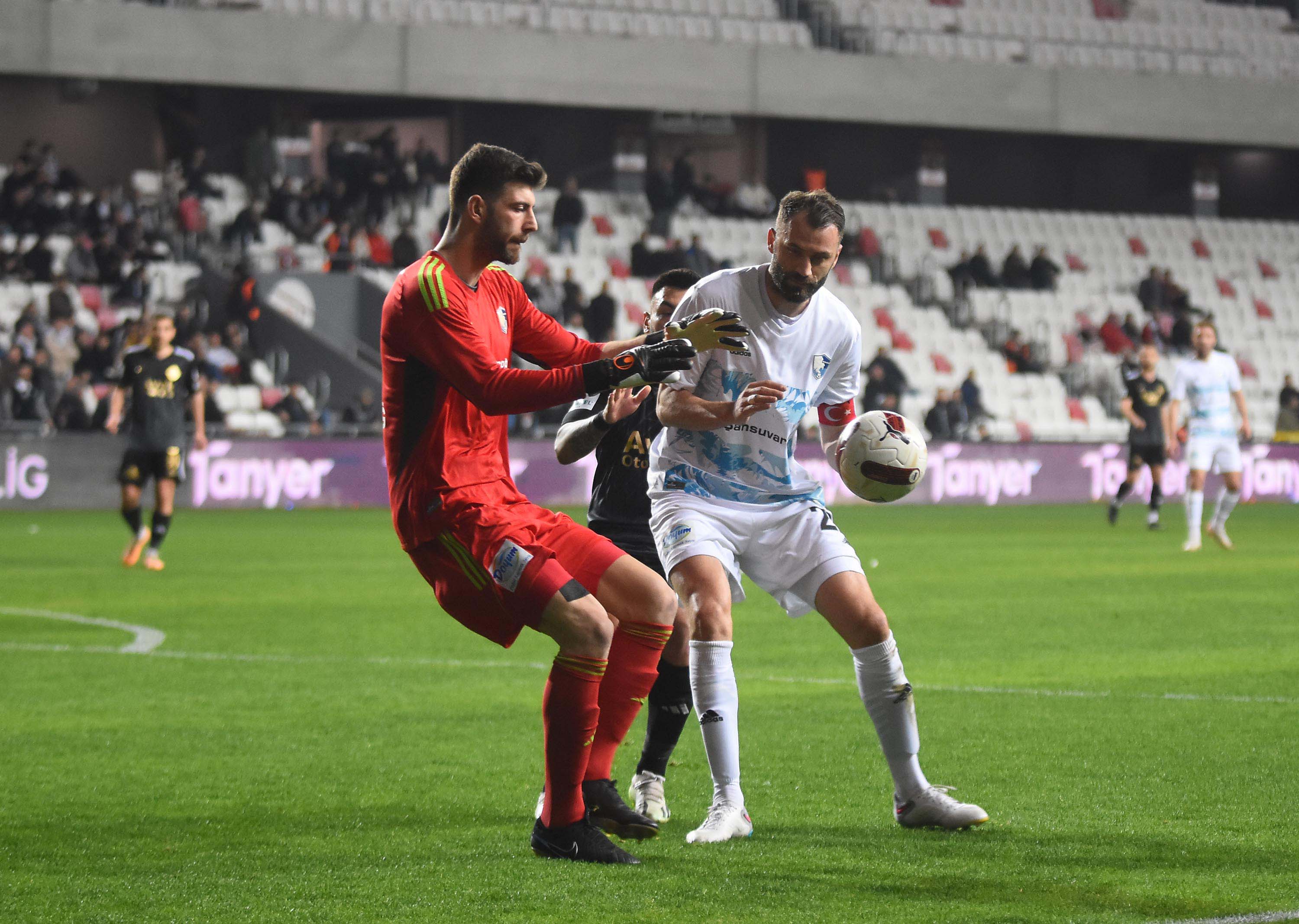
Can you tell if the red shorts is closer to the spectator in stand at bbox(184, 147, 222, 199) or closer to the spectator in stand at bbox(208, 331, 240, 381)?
the spectator in stand at bbox(208, 331, 240, 381)

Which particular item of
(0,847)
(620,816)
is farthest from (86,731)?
(620,816)

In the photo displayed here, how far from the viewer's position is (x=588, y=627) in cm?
476

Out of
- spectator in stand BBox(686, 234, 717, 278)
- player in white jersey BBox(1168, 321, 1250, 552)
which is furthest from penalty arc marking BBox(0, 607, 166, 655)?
spectator in stand BBox(686, 234, 717, 278)

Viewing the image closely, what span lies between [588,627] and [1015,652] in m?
5.07

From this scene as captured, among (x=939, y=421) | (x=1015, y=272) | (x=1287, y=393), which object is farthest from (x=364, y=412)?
A: (x=1287, y=393)

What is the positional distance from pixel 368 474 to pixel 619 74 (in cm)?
1096

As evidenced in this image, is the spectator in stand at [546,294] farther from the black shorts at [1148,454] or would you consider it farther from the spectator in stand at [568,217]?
the black shorts at [1148,454]

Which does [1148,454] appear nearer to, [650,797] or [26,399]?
[26,399]

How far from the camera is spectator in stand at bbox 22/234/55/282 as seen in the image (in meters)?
24.3

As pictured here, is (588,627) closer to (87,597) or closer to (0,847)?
(0,847)

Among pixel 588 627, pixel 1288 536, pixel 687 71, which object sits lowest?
pixel 1288 536

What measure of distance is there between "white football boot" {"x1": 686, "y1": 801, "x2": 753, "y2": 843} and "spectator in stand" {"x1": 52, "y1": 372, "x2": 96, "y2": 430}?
59.3 ft

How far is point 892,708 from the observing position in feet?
17.2

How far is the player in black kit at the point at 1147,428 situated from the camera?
2031 cm
